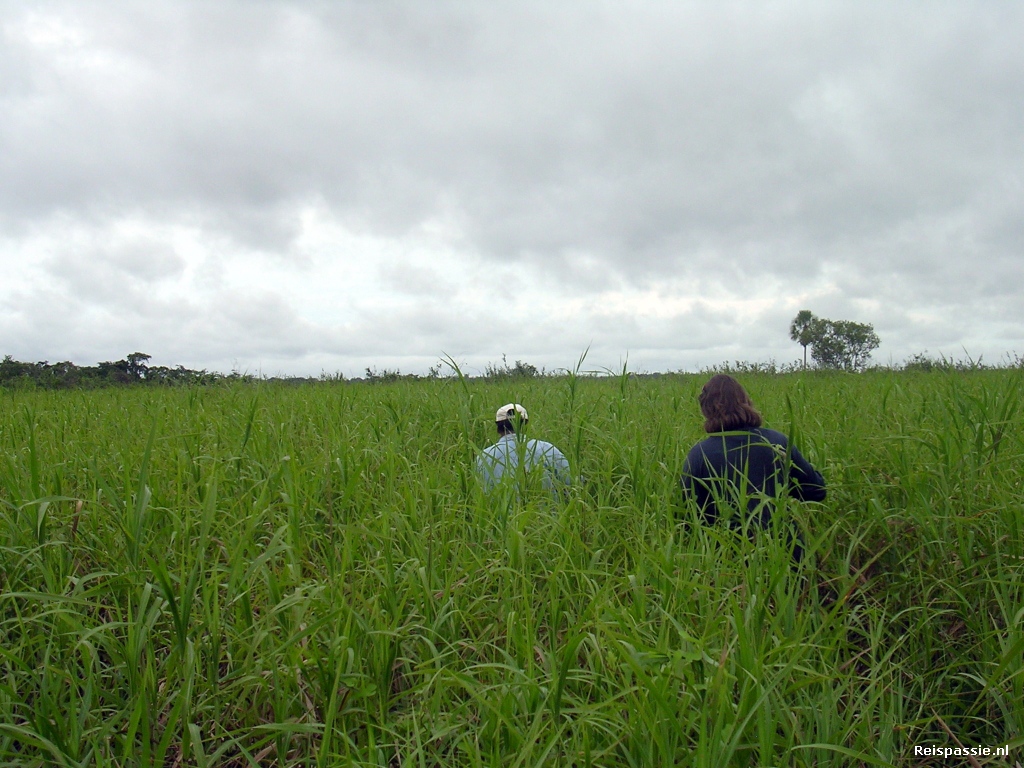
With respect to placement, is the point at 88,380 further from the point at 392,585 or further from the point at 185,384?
the point at 392,585

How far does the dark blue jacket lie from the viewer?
311cm

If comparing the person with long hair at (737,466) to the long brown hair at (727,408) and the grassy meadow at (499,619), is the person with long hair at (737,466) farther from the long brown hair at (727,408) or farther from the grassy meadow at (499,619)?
the grassy meadow at (499,619)

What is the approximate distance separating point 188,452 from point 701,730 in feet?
9.93

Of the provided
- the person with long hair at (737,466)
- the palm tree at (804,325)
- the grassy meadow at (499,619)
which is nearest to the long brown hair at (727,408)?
the person with long hair at (737,466)

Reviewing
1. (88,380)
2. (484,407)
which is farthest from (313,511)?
(88,380)

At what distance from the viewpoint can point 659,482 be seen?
3449 mm

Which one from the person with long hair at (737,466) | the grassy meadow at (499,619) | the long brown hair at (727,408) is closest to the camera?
the grassy meadow at (499,619)

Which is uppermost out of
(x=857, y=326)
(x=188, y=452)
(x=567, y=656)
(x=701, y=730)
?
(x=857, y=326)

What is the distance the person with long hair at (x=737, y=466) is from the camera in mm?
3031

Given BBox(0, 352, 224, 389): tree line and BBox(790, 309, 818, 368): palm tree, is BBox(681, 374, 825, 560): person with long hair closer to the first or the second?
BBox(0, 352, 224, 389): tree line

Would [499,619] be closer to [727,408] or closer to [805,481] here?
[805,481]

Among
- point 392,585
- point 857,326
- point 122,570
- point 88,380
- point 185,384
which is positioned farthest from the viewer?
point 857,326

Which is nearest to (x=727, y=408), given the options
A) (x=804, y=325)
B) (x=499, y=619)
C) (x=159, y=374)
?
(x=499, y=619)

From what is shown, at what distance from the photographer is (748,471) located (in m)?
3.22
